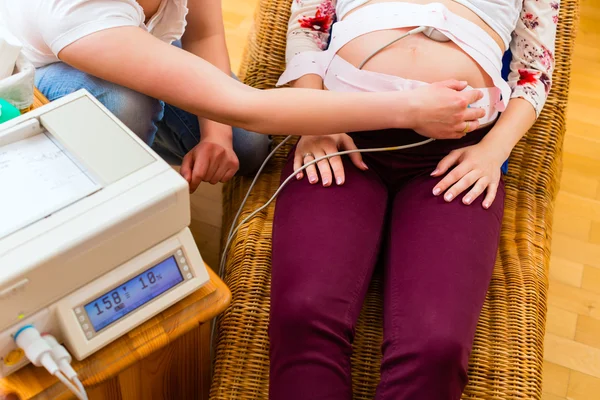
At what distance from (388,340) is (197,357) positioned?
317mm

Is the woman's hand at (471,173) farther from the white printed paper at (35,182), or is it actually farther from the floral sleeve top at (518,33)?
the white printed paper at (35,182)

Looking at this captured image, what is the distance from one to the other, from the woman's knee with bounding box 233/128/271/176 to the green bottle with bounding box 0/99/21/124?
22.1 inches

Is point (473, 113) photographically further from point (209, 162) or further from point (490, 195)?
point (209, 162)

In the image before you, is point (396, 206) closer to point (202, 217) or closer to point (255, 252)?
point (255, 252)

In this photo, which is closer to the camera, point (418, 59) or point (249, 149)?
point (418, 59)

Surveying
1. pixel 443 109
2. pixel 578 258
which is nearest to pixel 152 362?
pixel 443 109

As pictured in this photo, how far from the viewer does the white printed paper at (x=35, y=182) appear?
0.71 meters

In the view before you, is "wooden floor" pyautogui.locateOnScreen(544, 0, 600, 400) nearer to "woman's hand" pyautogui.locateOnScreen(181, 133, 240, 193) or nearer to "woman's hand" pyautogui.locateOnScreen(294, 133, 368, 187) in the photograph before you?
"woman's hand" pyautogui.locateOnScreen(294, 133, 368, 187)

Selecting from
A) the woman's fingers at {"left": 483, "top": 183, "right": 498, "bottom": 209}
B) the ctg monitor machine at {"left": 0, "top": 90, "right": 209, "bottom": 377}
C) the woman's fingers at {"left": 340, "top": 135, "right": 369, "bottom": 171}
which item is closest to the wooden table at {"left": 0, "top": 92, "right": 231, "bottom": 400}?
the ctg monitor machine at {"left": 0, "top": 90, "right": 209, "bottom": 377}

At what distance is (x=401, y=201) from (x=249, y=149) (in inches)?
15.2

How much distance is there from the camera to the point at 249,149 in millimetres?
1360

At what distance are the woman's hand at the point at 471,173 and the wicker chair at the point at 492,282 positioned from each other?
0.17 metres

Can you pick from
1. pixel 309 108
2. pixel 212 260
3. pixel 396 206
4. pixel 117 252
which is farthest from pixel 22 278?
pixel 212 260

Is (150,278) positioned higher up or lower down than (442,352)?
higher up
